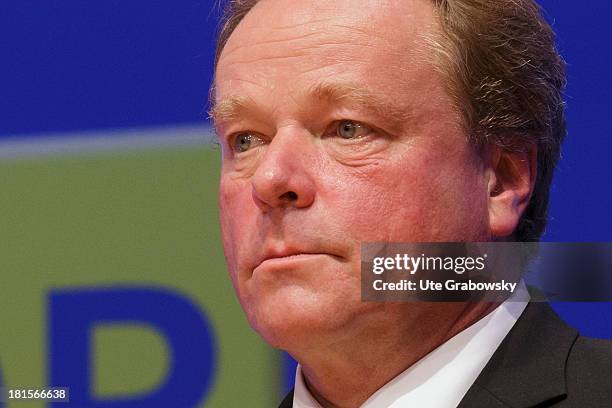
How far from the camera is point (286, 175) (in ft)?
5.15

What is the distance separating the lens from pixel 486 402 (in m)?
1.54

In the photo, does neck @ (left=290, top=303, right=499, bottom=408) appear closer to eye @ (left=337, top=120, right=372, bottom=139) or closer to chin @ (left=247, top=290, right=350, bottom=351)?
chin @ (left=247, top=290, right=350, bottom=351)

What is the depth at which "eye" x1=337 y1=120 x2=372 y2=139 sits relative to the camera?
165cm

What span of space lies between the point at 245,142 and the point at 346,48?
25 cm

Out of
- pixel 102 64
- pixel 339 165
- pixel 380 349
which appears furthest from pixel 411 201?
pixel 102 64

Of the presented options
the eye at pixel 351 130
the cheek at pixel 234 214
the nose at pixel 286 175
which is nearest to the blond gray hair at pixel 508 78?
the eye at pixel 351 130

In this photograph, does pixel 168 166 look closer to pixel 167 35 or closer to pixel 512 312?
pixel 167 35

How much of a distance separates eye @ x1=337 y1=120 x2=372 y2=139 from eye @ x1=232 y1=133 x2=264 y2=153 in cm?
15

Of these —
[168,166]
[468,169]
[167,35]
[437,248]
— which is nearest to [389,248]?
[437,248]

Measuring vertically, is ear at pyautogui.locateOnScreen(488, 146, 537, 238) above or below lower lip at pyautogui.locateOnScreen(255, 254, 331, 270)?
above

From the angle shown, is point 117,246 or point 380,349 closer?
point 380,349

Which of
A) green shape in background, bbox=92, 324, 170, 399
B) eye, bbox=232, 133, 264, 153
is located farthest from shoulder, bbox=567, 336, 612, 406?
green shape in background, bbox=92, 324, 170, 399

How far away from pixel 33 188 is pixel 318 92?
978 millimetres

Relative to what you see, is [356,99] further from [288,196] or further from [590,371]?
[590,371]
